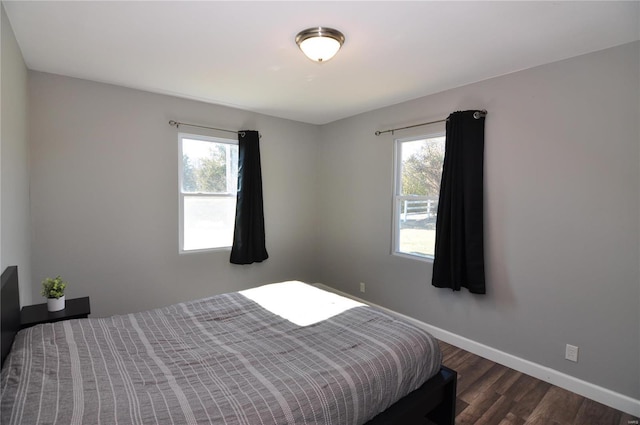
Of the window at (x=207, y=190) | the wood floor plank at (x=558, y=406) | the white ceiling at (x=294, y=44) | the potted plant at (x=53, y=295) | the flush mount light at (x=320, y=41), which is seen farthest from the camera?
the window at (x=207, y=190)

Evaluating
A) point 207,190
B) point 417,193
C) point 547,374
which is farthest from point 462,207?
point 207,190

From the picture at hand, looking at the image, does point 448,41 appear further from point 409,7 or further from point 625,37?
point 625,37

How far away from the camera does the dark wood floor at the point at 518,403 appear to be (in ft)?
6.57

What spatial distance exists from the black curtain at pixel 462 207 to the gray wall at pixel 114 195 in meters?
2.30

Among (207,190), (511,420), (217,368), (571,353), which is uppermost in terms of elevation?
(207,190)

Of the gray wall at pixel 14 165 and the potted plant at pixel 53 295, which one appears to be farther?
the potted plant at pixel 53 295

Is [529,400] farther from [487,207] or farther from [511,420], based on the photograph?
[487,207]

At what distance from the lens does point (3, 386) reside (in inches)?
49.6

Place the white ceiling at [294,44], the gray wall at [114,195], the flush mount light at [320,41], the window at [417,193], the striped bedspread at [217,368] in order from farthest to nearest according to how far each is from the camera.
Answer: the window at [417,193] → the gray wall at [114,195] → the flush mount light at [320,41] → the white ceiling at [294,44] → the striped bedspread at [217,368]

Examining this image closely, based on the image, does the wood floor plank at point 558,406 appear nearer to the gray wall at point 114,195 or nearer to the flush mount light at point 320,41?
the flush mount light at point 320,41

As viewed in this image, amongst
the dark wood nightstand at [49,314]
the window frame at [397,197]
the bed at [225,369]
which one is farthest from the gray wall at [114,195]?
the window frame at [397,197]

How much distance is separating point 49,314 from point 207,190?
181 centimetres

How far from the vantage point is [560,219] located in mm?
2330

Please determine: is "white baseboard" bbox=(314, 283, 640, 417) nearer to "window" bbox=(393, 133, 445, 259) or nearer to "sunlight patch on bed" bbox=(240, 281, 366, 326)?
"window" bbox=(393, 133, 445, 259)
